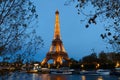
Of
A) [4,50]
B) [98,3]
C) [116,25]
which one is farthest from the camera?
[4,50]

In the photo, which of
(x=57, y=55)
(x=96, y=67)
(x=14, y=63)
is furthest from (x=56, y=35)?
(x=14, y=63)

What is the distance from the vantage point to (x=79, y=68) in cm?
13600

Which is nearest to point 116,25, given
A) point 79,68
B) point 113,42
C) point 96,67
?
point 113,42

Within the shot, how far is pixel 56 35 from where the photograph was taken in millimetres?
132000

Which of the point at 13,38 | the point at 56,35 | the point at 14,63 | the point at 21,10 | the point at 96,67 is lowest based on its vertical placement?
the point at 14,63

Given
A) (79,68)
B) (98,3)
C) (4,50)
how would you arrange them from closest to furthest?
(98,3), (4,50), (79,68)

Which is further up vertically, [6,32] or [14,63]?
[6,32]

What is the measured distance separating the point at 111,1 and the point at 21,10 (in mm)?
3555

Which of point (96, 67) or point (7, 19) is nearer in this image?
point (7, 19)

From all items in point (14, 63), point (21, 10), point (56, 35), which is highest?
point (56, 35)

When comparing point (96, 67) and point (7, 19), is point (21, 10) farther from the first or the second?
point (96, 67)

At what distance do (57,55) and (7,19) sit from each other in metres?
116

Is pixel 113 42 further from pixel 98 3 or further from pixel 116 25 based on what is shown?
pixel 98 3

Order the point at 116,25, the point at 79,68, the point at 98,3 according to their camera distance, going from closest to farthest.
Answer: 1. the point at 98,3
2. the point at 116,25
3. the point at 79,68
